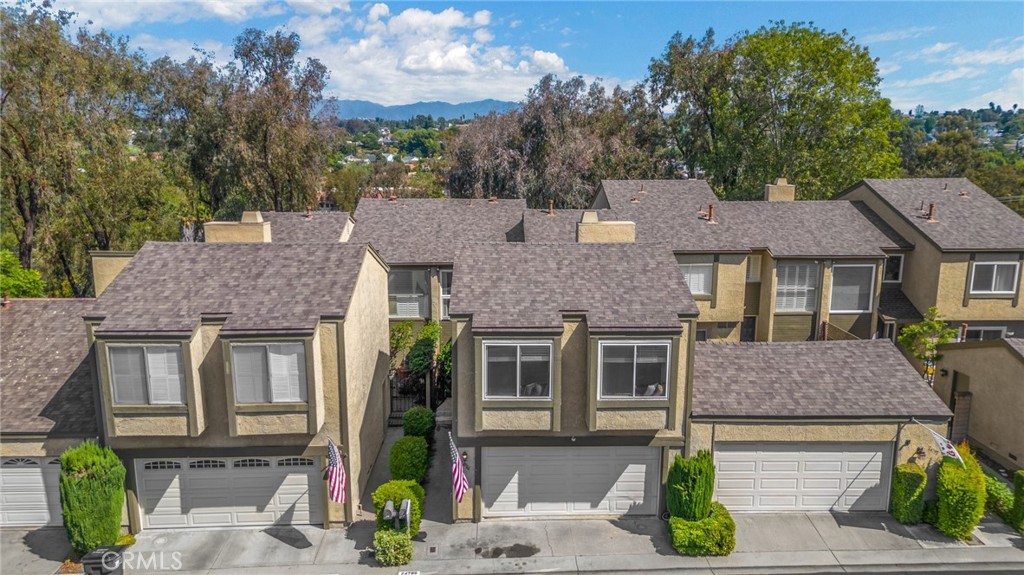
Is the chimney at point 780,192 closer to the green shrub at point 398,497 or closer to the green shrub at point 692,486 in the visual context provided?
the green shrub at point 692,486

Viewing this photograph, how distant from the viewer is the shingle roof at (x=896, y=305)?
25062 millimetres

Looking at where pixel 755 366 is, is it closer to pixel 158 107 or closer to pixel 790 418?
pixel 790 418

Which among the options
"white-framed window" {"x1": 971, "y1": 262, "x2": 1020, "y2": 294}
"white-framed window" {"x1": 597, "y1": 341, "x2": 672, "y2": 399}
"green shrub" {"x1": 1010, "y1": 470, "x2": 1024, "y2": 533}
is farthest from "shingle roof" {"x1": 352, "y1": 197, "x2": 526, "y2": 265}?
"green shrub" {"x1": 1010, "y1": 470, "x2": 1024, "y2": 533}

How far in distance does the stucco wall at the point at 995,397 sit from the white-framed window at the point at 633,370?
10646 millimetres

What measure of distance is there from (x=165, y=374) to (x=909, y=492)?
716 inches

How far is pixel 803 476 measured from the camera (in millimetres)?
16703

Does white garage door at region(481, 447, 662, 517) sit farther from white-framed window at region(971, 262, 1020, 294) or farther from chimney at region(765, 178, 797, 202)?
chimney at region(765, 178, 797, 202)

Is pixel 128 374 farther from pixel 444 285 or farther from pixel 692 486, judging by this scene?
pixel 444 285

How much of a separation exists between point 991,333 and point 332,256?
2485 cm

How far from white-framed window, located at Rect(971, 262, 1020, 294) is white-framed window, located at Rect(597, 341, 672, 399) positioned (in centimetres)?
1659

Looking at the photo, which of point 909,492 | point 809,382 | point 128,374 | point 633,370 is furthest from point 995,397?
point 128,374

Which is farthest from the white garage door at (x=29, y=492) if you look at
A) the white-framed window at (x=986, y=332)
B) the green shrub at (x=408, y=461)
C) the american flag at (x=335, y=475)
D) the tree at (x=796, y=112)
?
the tree at (x=796, y=112)

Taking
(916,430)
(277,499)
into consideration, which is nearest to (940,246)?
(916,430)

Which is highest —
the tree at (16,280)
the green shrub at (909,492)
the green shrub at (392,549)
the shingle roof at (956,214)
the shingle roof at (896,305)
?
the shingle roof at (956,214)
